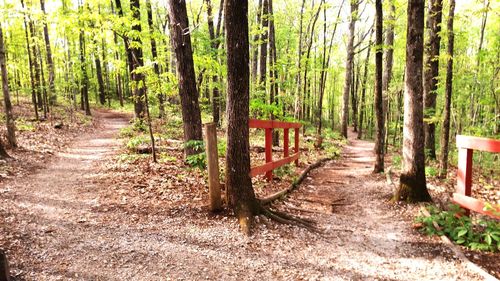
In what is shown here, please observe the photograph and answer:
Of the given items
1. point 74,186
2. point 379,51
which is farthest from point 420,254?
point 74,186

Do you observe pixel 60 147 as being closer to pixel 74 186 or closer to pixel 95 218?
pixel 74 186

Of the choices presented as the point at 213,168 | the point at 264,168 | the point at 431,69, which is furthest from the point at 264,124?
the point at 431,69

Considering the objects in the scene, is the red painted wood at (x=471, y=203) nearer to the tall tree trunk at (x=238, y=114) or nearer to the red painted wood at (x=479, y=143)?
the red painted wood at (x=479, y=143)

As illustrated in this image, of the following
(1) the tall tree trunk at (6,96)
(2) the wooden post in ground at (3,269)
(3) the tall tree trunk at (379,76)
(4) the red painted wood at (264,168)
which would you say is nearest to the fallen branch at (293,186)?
(4) the red painted wood at (264,168)

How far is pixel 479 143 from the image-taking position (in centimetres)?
488

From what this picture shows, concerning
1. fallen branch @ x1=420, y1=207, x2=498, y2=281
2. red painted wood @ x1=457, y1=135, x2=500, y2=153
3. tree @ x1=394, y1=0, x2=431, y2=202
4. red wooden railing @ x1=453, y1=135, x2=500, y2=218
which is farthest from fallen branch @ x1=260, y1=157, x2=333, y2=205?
red painted wood @ x1=457, y1=135, x2=500, y2=153

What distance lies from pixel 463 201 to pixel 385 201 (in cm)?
208

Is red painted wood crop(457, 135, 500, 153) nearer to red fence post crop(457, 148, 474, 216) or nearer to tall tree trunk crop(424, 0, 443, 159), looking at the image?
→ red fence post crop(457, 148, 474, 216)

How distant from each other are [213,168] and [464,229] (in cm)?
427

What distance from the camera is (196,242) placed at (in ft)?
15.2

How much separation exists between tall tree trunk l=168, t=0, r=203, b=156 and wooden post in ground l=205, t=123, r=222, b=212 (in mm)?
2956

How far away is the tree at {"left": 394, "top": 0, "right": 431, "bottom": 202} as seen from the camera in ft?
21.8

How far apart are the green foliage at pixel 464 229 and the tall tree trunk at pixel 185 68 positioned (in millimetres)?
5669

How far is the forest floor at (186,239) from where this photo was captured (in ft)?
12.8
